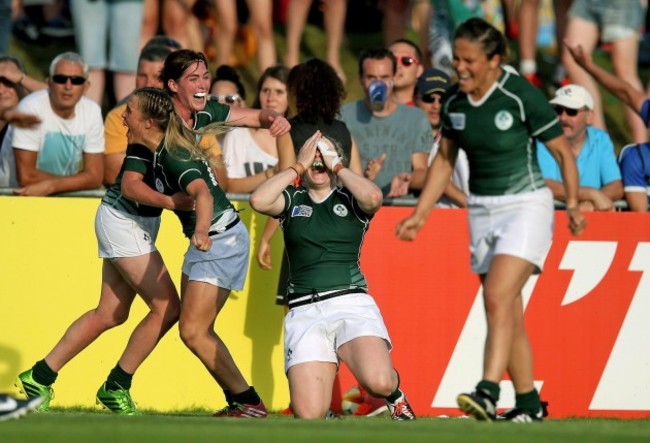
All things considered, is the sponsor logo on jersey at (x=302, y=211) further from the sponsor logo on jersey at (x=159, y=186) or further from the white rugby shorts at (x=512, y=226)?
the white rugby shorts at (x=512, y=226)

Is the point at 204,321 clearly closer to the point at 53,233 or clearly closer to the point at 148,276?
the point at 148,276

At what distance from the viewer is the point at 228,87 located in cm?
1194

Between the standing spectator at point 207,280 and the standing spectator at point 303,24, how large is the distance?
4298 millimetres

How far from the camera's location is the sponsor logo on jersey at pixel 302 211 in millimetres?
9297

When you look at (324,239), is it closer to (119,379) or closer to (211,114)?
(211,114)

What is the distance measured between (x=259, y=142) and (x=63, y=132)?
1.52 meters

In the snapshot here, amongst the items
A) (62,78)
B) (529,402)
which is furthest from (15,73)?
(529,402)

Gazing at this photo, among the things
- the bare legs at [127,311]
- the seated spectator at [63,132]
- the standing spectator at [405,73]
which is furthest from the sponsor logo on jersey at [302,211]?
the standing spectator at [405,73]

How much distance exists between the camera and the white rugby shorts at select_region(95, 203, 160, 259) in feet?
30.8

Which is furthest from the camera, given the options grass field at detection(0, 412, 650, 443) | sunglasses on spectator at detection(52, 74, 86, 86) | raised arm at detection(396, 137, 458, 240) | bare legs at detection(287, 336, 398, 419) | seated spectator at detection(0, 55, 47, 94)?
seated spectator at detection(0, 55, 47, 94)

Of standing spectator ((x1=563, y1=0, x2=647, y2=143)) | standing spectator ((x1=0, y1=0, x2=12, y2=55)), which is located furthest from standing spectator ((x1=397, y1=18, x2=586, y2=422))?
standing spectator ((x1=0, y1=0, x2=12, y2=55))

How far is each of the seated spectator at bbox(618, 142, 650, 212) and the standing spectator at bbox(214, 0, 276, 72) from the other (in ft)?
12.8

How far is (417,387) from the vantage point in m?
10.6

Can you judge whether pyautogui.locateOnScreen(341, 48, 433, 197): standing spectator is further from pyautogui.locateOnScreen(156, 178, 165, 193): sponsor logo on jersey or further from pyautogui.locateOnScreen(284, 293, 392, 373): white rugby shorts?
pyautogui.locateOnScreen(156, 178, 165, 193): sponsor logo on jersey
